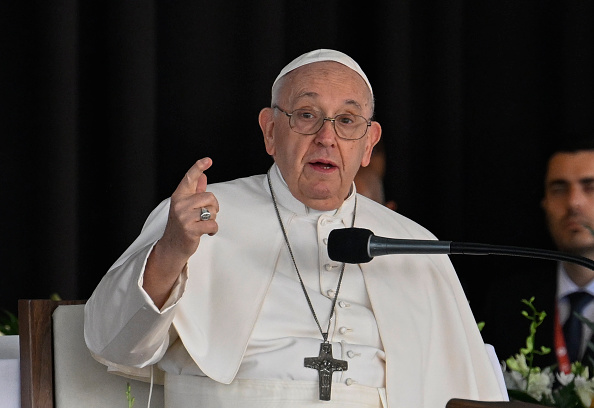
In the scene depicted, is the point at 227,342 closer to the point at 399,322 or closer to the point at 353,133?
the point at 399,322

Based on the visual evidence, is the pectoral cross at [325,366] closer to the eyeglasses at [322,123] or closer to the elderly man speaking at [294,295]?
the elderly man speaking at [294,295]

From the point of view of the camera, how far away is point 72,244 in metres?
4.01

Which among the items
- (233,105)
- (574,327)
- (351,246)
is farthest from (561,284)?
(351,246)

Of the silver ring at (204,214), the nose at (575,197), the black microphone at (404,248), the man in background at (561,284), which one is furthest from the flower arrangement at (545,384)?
the nose at (575,197)

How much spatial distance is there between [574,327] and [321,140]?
1.75m

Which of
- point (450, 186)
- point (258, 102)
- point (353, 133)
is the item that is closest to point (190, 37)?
Result: point (258, 102)

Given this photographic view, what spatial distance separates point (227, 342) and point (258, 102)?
1979 millimetres

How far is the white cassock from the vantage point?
248 centimetres

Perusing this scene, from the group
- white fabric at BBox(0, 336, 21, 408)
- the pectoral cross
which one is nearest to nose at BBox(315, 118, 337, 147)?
the pectoral cross

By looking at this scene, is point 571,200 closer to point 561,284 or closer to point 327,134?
point 561,284

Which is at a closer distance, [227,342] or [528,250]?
[528,250]

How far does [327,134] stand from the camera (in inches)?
114

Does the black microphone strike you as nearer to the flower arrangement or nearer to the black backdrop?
the flower arrangement

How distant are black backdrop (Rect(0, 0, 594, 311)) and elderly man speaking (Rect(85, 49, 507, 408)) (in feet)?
3.89
